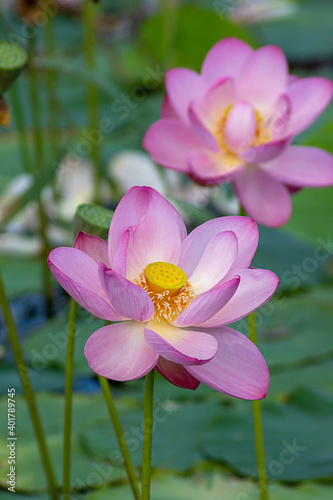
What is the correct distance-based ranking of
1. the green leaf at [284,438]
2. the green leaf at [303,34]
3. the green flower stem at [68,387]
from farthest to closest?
the green leaf at [303,34], the green leaf at [284,438], the green flower stem at [68,387]

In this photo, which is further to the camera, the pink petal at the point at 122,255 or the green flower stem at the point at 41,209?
the green flower stem at the point at 41,209

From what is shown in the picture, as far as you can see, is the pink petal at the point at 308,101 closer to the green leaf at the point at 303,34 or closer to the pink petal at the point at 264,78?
the pink petal at the point at 264,78

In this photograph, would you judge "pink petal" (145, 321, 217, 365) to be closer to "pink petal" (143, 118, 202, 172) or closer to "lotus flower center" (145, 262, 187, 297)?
"lotus flower center" (145, 262, 187, 297)

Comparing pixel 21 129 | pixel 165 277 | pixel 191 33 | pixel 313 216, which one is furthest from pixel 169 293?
pixel 191 33

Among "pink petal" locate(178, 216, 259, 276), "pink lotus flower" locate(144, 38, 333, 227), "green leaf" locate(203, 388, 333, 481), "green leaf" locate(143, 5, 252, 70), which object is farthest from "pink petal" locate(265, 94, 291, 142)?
"green leaf" locate(143, 5, 252, 70)

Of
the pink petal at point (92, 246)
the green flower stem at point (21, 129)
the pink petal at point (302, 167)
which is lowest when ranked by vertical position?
the green flower stem at point (21, 129)

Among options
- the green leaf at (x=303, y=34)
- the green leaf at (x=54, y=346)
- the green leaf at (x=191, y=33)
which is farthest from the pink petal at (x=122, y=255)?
the green leaf at (x=303, y=34)
